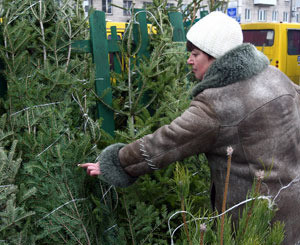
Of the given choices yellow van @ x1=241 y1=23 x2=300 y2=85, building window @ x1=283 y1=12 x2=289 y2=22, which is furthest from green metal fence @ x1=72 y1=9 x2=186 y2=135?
building window @ x1=283 y1=12 x2=289 y2=22

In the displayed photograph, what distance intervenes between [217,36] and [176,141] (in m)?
0.49

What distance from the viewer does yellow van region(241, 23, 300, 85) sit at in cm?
1554

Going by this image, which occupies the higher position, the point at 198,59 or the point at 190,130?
the point at 198,59

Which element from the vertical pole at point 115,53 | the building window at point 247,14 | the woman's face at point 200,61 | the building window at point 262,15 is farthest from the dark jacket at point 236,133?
the building window at point 262,15

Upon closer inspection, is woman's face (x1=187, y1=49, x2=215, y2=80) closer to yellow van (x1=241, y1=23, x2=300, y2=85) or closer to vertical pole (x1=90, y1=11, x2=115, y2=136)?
vertical pole (x1=90, y1=11, x2=115, y2=136)

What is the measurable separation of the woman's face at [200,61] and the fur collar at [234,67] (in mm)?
115

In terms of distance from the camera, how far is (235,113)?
1.63m

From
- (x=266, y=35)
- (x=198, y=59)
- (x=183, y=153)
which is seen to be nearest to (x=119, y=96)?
(x=198, y=59)

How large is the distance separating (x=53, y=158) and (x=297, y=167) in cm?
112

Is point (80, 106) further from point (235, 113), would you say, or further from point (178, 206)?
point (235, 113)

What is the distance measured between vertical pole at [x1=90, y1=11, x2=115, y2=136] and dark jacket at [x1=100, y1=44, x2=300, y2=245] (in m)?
0.96

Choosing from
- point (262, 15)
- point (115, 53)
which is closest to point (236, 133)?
point (115, 53)

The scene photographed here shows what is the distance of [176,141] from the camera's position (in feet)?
5.37

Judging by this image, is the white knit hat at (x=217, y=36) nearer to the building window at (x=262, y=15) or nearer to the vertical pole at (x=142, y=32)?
the vertical pole at (x=142, y=32)
